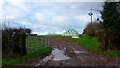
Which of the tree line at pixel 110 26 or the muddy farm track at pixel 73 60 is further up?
the tree line at pixel 110 26

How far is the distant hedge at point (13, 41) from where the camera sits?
1435 centimetres

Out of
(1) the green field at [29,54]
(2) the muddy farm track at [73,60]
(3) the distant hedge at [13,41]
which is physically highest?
(3) the distant hedge at [13,41]

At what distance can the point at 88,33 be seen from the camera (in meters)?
44.0

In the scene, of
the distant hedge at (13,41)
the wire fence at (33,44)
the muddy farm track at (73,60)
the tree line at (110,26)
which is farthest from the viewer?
the tree line at (110,26)

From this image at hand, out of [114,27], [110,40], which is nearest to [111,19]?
[114,27]

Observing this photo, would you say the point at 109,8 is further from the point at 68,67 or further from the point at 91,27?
the point at 91,27

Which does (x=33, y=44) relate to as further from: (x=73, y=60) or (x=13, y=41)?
(x=73, y=60)

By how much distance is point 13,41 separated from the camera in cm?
1441

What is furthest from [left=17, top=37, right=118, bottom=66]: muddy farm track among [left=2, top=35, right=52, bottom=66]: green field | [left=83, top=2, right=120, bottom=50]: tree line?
[left=83, top=2, right=120, bottom=50]: tree line

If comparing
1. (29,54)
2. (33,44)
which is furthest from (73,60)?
(33,44)

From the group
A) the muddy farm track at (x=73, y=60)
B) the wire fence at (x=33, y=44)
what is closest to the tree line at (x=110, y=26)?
the muddy farm track at (x=73, y=60)

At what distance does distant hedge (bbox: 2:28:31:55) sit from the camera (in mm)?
14352

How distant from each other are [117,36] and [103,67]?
10272mm

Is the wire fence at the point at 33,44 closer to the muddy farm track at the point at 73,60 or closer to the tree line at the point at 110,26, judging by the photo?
the muddy farm track at the point at 73,60
